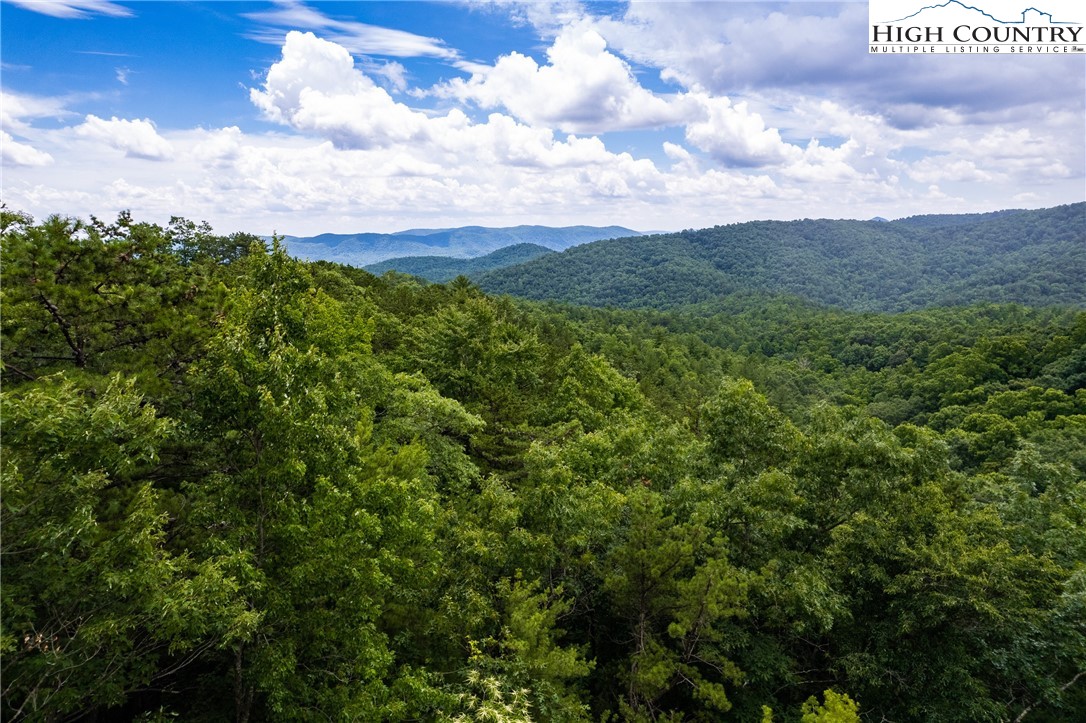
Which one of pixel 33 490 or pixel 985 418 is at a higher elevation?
pixel 33 490

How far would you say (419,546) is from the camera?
13.1 m

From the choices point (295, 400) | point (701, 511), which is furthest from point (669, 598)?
point (295, 400)

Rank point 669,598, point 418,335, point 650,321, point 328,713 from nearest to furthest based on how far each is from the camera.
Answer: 1. point 328,713
2. point 669,598
3. point 418,335
4. point 650,321

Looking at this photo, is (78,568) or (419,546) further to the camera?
(419,546)

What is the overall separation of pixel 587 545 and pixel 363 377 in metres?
11.1

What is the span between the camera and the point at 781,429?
66.3ft

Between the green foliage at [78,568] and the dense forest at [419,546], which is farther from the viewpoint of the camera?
the dense forest at [419,546]

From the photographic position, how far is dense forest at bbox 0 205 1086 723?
340 inches

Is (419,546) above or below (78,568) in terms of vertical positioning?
below

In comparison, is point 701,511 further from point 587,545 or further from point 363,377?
point 363,377

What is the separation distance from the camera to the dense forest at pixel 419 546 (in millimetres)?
8633

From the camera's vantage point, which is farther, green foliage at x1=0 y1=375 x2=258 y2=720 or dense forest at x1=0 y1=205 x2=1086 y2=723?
dense forest at x1=0 y1=205 x2=1086 y2=723

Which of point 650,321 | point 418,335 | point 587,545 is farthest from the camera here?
point 650,321

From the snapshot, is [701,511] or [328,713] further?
[701,511]
